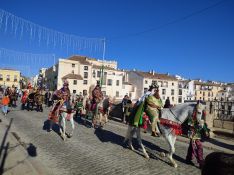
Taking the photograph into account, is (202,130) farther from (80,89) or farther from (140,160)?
(80,89)

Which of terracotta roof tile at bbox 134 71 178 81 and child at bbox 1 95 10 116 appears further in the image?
terracotta roof tile at bbox 134 71 178 81

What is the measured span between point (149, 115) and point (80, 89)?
65726mm

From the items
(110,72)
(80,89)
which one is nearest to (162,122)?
(80,89)

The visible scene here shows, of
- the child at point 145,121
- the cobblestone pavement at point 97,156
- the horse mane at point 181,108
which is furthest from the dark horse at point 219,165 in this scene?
the child at point 145,121

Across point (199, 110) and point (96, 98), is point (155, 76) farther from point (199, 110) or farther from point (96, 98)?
point (199, 110)

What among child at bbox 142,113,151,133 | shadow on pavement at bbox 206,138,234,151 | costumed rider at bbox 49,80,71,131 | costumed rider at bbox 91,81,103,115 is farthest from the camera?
costumed rider at bbox 91,81,103,115

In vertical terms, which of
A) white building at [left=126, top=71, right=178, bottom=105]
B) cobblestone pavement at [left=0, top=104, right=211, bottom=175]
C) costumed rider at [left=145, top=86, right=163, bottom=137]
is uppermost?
white building at [left=126, top=71, right=178, bottom=105]

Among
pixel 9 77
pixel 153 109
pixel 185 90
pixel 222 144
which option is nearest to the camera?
pixel 153 109

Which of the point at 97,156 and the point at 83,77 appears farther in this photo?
the point at 83,77

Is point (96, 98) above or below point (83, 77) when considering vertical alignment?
below

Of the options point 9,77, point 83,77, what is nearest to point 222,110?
point 83,77

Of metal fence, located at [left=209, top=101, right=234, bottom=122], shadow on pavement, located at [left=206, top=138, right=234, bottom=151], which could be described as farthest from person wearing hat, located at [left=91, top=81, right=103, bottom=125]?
metal fence, located at [left=209, top=101, right=234, bottom=122]

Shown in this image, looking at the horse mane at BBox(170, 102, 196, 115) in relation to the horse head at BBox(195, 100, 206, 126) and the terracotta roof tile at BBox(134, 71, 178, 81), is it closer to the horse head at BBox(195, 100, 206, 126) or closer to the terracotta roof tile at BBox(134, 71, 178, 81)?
the horse head at BBox(195, 100, 206, 126)

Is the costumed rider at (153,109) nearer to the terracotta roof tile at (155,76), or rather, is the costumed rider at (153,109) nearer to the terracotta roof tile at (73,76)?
the terracotta roof tile at (73,76)
